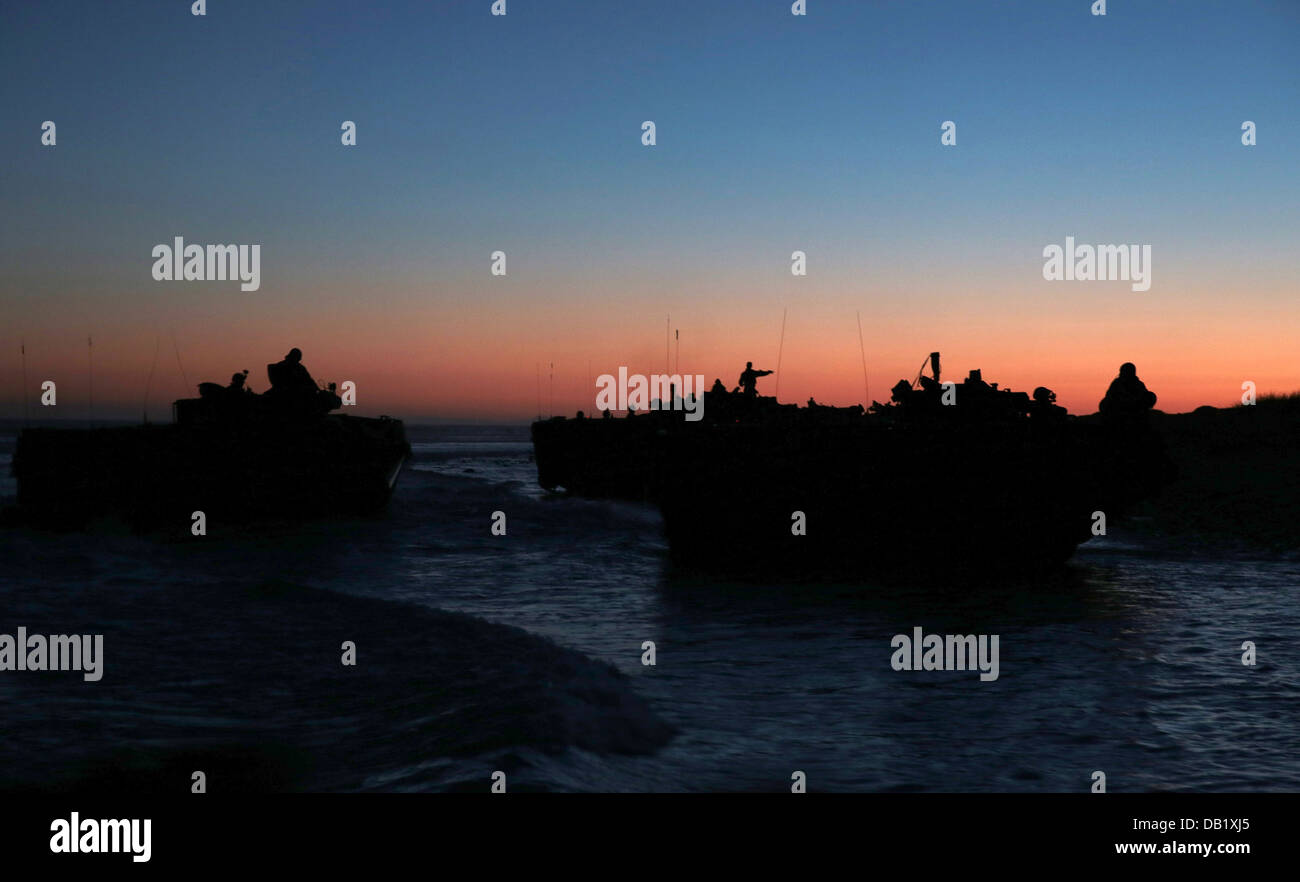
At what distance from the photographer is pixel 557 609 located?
50.4 ft

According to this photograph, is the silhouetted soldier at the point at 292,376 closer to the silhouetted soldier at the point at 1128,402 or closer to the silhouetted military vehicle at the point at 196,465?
the silhouetted military vehicle at the point at 196,465

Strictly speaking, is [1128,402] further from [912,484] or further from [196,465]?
[196,465]

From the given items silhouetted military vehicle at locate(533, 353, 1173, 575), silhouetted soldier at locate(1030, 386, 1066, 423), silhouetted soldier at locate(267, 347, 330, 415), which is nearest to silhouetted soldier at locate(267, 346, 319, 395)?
silhouetted soldier at locate(267, 347, 330, 415)

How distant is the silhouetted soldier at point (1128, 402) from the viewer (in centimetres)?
2067

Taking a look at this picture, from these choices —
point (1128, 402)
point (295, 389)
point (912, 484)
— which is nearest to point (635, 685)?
point (912, 484)

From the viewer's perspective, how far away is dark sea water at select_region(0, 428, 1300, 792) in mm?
7625

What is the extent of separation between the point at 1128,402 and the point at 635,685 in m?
14.7

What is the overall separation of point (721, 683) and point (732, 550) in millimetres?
9797

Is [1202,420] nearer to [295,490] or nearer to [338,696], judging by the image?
[295,490]

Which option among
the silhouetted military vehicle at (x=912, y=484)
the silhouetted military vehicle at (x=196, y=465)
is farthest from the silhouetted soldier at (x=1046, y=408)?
the silhouetted military vehicle at (x=196, y=465)

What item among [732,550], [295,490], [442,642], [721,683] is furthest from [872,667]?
[295,490]

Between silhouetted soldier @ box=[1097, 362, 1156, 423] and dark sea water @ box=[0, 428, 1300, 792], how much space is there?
329 cm

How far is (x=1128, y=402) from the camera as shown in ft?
68.0

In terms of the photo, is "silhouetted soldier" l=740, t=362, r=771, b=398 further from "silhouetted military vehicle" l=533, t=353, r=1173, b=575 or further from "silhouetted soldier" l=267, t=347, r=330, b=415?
"silhouetted soldier" l=267, t=347, r=330, b=415
